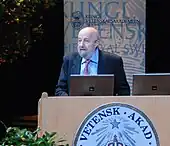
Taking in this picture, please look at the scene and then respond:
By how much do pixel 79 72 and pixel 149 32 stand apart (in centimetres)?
435

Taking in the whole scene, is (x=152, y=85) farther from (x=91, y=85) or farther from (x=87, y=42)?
(x=87, y=42)

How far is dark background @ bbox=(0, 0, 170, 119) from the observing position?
9.12 m

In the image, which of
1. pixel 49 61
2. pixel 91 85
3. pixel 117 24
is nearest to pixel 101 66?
pixel 91 85

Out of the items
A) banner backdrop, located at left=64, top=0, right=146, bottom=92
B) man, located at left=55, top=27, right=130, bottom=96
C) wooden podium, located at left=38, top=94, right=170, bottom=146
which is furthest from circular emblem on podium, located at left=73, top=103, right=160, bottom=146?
banner backdrop, located at left=64, top=0, right=146, bottom=92

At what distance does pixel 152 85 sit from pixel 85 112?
24.8 inches

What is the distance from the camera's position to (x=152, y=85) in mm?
4547

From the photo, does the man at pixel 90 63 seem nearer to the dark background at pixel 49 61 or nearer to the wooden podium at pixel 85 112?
the wooden podium at pixel 85 112

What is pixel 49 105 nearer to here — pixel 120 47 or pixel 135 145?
pixel 135 145

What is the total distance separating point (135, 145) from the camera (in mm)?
4160

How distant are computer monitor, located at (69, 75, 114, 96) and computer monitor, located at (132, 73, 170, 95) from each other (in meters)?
0.21

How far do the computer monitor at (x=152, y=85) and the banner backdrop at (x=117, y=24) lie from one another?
338 centimetres

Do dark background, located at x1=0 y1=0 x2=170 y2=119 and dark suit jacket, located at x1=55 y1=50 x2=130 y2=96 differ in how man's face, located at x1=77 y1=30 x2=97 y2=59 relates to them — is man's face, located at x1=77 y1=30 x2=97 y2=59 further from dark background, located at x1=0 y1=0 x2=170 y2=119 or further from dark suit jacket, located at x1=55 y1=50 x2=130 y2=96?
dark background, located at x1=0 y1=0 x2=170 y2=119

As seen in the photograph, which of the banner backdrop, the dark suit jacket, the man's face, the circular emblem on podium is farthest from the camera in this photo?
the banner backdrop

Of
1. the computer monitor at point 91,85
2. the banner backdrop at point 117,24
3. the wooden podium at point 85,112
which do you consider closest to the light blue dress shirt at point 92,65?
the computer monitor at point 91,85
